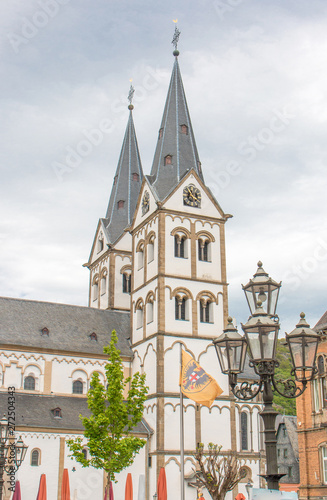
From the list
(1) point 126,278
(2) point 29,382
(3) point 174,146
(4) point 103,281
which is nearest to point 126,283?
(1) point 126,278

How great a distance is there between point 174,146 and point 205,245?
27.4 ft

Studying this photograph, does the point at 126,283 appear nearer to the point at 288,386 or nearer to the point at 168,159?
the point at 168,159

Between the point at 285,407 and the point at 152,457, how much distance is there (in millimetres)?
41177

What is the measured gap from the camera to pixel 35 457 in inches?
1388

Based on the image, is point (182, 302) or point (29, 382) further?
point (182, 302)

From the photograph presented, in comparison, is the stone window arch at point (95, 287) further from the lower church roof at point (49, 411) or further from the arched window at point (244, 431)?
the arched window at point (244, 431)

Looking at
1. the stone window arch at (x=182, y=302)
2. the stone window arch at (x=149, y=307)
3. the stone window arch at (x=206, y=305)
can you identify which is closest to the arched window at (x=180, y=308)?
the stone window arch at (x=182, y=302)

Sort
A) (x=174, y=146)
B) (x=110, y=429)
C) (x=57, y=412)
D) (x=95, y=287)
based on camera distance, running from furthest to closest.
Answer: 1. (x=95, y=287)
2. (x=174, y=146)
3. (x=57, y=412)
4. (x=110, y=429)

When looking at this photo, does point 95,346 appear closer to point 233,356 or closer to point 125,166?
point 125,166

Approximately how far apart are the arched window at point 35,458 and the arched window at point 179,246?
15637mm

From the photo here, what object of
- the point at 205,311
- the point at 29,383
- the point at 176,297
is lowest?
the point at 29,383

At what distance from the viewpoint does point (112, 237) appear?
5338 cm

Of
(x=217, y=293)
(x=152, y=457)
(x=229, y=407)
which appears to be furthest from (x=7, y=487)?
(x=217, y=293)

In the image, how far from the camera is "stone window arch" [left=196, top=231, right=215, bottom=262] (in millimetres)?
43875
